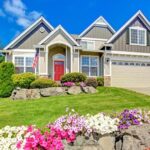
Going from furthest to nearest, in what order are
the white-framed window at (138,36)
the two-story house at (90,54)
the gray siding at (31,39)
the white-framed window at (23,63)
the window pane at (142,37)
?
the window pane at (142,37)
the white-framed window at (138,36)
the gray siding at (31,39)
the white-framed window at (23,63)
the two-story house at (90,54)

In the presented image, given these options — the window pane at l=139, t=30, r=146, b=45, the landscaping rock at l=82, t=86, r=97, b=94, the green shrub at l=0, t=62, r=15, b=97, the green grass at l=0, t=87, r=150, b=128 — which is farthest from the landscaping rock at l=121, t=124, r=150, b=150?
the window pane at l=139, t=30, r=146, b=45

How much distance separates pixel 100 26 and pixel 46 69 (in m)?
9.00

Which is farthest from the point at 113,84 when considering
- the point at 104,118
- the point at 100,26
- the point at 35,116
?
the point at 104,118

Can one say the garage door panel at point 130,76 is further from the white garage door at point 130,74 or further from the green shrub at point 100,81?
the green shrub at point 100,81

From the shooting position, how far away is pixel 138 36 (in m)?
27.6

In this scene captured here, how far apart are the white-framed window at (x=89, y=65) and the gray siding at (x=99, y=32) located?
364cm

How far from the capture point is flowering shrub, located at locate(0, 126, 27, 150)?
604 centimetres

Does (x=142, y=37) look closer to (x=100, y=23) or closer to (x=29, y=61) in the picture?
(x=100, y=23)

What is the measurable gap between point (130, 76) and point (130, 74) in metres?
0.19

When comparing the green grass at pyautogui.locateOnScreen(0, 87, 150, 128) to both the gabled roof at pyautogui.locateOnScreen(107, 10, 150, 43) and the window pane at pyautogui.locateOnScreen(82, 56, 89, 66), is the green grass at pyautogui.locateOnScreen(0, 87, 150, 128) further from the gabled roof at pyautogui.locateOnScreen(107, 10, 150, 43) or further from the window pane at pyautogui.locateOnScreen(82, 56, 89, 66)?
the gabled roof at pyautogui.locateOnScreen(107, 10, 150, 43)

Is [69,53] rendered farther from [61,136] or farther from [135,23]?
[61,136]

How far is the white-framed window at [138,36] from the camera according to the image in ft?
90.0

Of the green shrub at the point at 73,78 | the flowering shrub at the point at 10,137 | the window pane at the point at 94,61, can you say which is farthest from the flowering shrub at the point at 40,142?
the window pane at the point at 94,61

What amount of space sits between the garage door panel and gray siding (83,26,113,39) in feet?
15.7
